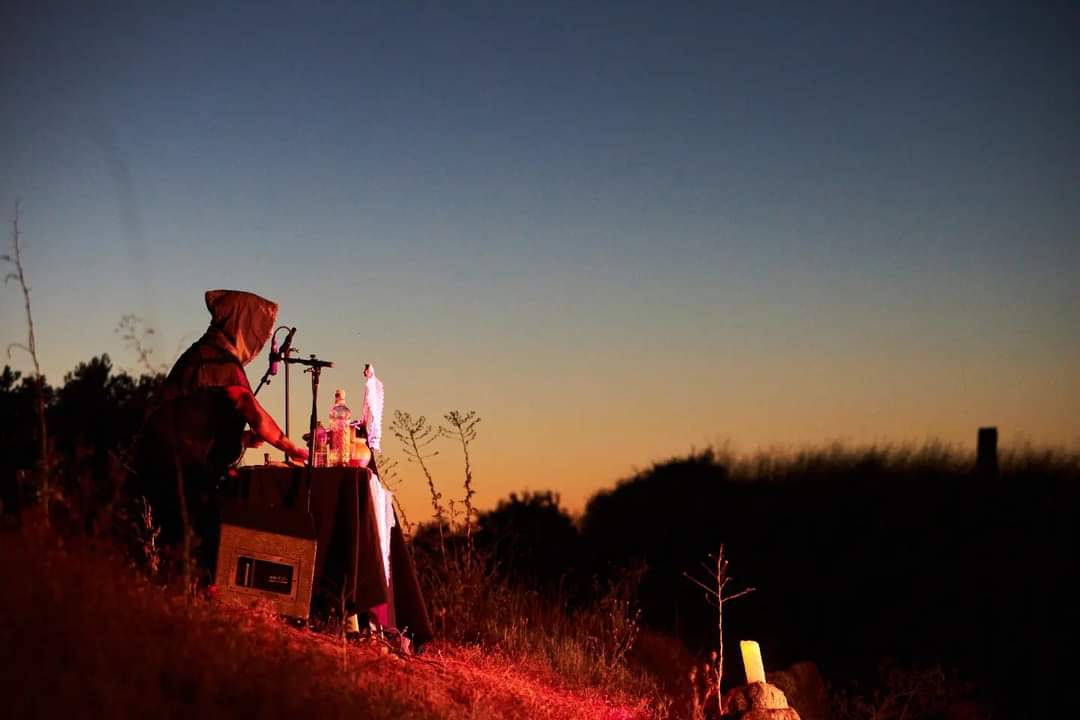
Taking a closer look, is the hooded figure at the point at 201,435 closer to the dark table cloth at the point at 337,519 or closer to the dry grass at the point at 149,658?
the dark table cloth at the point at 337,519

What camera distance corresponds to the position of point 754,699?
28.8 feet

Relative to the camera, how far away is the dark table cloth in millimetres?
7227

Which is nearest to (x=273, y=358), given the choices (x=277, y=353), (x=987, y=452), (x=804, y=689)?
(x=277, y=353)

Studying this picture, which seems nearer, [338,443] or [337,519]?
[337,519]

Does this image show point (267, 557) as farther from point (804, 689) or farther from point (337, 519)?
point (804, 689)

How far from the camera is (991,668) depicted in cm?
1474

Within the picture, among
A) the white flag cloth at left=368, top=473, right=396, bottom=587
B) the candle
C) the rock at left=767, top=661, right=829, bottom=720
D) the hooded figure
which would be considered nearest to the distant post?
the rock at left=767, top=661, right=829, bottom=720

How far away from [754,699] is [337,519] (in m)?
3.52

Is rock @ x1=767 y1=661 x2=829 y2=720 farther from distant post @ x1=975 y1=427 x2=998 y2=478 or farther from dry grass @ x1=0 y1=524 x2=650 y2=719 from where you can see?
distant post @ x1=975 y1=427 x2=998 y2=478

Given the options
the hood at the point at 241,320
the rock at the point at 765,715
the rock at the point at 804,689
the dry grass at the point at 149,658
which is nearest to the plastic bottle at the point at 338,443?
the hood at the point at 241,320

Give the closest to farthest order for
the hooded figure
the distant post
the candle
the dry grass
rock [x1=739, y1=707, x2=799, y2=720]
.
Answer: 1. the dry grass
2. the hooded figure
3. rock [x1=739, y1=707, x2=799, y2=720]
4. the candle
5. the distant post

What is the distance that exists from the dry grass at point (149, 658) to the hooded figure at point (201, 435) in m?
0.82

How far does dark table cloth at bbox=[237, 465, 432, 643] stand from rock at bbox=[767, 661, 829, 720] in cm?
605

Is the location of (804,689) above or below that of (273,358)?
below
